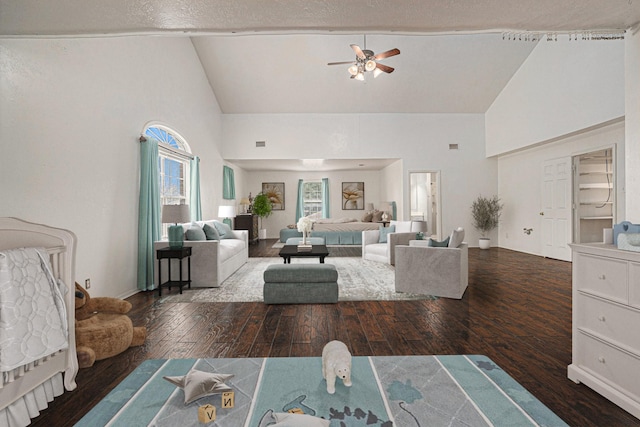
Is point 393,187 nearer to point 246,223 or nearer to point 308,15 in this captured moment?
point 246,223

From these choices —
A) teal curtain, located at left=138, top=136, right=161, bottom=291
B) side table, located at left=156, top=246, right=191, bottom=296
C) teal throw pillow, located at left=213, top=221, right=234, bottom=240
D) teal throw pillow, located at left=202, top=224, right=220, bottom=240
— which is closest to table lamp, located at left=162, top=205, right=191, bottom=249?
side table, located at left=156, top=246, right=191, bottom=296

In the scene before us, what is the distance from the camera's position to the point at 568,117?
5.68 metres

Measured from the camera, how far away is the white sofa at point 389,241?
6.04 metres

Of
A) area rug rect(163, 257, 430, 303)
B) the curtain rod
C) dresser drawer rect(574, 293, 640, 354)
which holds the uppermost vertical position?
the curtain rod

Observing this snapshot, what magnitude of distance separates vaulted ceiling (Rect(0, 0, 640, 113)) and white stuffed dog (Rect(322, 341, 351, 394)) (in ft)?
6.50

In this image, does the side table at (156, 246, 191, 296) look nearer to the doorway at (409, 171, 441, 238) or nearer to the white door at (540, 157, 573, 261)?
the white door at (540, 157, 573, 261)

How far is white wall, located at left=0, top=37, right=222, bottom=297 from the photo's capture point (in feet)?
8.83

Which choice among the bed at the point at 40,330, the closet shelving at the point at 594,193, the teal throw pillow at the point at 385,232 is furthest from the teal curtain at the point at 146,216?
the closet shelving at the point at 594,193

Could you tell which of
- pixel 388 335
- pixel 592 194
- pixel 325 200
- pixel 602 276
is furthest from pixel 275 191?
pixel 602 276

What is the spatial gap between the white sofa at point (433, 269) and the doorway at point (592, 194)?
3.83 meters

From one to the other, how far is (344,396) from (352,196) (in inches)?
393

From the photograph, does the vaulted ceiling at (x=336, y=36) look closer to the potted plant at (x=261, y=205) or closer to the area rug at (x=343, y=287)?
the area rug at (x=343, y=287)

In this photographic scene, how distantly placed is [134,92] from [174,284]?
105 inches

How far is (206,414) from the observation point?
166cm
